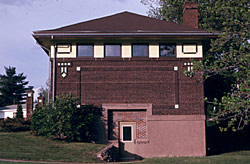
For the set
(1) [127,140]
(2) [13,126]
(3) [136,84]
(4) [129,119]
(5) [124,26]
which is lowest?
(1) [127,140]

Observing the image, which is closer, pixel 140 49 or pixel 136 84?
pixel 136 84

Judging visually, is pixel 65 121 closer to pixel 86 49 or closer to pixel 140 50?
pixel 86 49

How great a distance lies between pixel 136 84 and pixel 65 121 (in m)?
5.13

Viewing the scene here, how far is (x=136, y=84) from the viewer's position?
2073 centimetres

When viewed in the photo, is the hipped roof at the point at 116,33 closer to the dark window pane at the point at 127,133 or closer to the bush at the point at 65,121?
the bush at the point at 65,121

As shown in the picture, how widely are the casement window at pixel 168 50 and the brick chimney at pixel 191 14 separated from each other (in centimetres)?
311

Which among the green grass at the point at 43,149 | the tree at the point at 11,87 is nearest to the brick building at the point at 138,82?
the green grass at the point at 43,149

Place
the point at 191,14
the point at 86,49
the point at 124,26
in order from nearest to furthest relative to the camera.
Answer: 1. the point at 86,49
2. the point at 124,26
3. the point at 191,14

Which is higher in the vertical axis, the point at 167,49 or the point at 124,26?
the point at 124,26

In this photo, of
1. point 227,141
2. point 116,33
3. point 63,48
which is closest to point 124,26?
point 116,33

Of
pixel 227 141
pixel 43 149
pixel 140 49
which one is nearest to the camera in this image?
pixel 43 149

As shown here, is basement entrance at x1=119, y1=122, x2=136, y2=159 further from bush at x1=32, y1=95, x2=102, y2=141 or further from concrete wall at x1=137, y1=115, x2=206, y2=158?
bush at x1=32, y1=95, x2=102, y2=141

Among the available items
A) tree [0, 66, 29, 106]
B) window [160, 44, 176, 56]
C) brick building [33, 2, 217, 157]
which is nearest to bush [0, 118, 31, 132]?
brick building [33, 2, 217, 157]

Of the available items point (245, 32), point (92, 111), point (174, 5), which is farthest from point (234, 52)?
point (174, 5)
